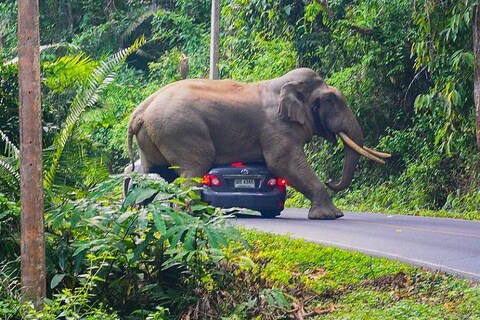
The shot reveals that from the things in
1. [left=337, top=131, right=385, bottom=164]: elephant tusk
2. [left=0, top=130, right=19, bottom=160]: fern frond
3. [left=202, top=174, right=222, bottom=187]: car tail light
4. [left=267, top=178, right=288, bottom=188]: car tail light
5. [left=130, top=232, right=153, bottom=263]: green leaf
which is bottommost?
[left=267, top=178, right=288, bottom=188]: car tail light

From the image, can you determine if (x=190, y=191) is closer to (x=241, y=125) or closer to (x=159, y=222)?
(x=159, y=222)

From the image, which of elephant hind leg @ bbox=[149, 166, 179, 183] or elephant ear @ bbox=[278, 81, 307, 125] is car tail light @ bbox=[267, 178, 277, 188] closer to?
elephant ear @ bbox=[278, 81, 307, 125]

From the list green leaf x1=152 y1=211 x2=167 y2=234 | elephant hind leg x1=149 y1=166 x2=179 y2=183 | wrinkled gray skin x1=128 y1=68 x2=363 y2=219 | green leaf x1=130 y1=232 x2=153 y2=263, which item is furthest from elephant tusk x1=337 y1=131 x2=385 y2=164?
green leaf x1=152 y1=211 x2=167 y2=234

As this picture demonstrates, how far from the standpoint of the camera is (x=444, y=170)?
25.3 metres

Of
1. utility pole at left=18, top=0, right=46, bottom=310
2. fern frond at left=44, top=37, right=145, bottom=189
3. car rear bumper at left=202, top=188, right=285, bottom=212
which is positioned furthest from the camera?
car rear bumper at left=202, top=188, right=285, bottom=212

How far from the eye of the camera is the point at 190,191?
34.4 feet

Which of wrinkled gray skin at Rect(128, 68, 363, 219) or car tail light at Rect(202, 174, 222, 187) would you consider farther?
wrinkled gray skin at Rect(128, 68, 363, 219)

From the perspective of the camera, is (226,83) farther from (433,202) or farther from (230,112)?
(433,202)

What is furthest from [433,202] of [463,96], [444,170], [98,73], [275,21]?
[98,73]

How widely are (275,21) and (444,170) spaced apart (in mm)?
6501

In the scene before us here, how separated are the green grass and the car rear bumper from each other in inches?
206

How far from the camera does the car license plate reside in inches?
717

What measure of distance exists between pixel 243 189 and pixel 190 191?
303 inches

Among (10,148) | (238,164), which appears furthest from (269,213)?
(10,148)
